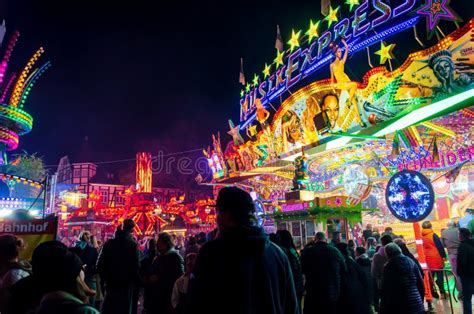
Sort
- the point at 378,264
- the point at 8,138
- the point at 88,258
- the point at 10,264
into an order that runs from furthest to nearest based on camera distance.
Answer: the point at 8,138, the point at 88,258, the point at 378,264, the point at 10,264

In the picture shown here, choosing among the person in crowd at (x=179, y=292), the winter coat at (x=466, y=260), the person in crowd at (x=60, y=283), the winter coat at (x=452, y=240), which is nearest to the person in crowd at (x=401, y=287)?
the winter coat at (x=466, y=260)

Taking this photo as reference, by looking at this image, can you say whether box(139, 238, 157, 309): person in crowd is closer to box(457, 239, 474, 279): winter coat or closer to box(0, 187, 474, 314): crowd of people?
box(0, 187, 474, 314): crowd of people

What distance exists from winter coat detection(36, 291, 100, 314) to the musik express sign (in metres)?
14.4

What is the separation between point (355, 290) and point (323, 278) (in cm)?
54

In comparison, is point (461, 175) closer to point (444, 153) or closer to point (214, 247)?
point (444, 153)

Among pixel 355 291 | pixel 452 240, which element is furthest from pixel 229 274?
pixel 452 240

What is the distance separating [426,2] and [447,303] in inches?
362

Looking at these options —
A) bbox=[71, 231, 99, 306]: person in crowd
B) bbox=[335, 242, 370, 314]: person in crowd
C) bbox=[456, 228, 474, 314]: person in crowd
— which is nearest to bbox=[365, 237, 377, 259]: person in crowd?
bbox=[456, 228, 474, 314]: person in crowd

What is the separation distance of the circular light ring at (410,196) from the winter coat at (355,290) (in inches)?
148

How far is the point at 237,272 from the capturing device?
2.00 m

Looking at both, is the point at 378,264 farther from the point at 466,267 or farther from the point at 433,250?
the point at 433,250

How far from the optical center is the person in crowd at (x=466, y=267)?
21.5 feet

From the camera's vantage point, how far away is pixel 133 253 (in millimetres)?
5586

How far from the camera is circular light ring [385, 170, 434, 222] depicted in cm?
828
